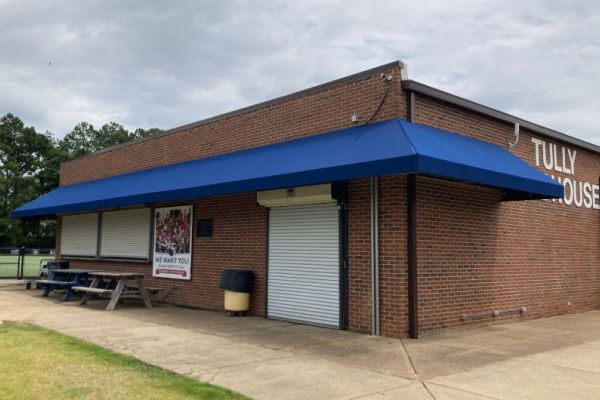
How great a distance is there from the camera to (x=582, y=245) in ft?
47.8

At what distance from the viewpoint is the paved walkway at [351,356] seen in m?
6.05

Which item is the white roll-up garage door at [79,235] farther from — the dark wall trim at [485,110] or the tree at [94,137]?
the tree at [94,137]

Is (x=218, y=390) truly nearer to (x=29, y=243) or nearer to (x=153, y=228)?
(x=153, y=228)

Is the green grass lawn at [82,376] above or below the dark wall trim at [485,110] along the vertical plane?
below

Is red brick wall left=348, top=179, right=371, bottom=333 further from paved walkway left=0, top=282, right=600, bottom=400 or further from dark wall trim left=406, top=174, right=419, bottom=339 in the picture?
dark wall trim left=406, top=174, right=419, bottom=339

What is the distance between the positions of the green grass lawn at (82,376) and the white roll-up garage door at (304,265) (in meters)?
4.09

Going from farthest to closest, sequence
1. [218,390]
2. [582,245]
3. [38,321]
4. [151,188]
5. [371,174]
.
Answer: [582,245] < [151,188] < [38,321] < [371,174] < [218,390]

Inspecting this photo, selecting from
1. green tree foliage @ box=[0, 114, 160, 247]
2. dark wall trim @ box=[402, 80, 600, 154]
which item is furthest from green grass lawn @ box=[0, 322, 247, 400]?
green tree foliage @ box=[0, 114, 160, 247]

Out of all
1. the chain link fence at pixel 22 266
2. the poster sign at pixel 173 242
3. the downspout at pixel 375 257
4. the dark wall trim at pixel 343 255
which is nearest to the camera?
the downspout at pixel 375 257

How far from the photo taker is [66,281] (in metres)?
16.3

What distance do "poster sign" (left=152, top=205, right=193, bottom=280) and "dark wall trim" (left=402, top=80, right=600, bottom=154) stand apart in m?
6.81

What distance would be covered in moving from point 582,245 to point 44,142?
7113cm

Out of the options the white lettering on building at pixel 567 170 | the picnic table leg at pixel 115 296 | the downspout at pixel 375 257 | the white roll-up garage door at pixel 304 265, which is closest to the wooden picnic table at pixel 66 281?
the picnic table leg at pixel 115 296

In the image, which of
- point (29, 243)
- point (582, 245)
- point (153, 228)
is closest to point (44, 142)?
point (29, 243)
